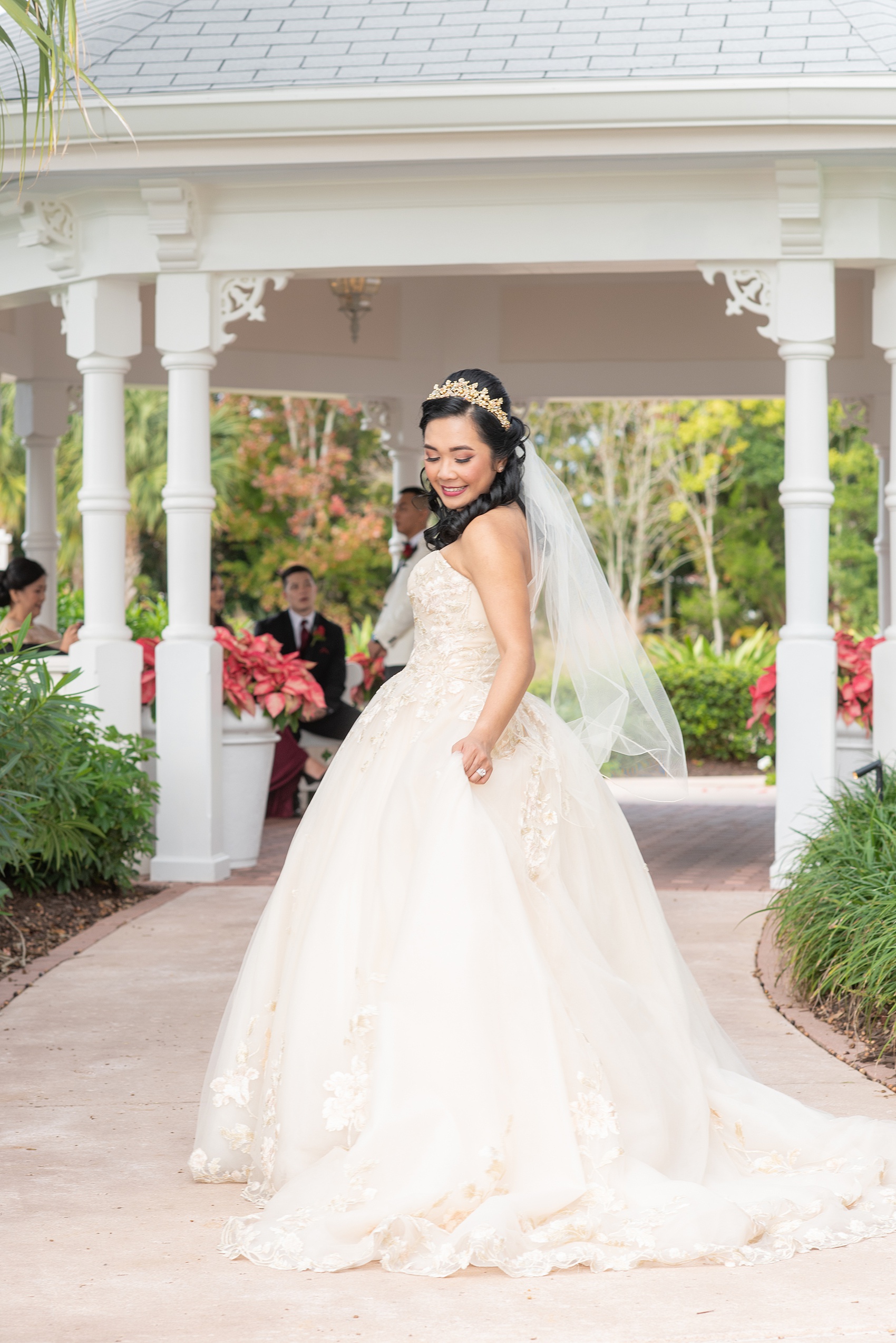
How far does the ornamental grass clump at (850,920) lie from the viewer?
4785 millimetres

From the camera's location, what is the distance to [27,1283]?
117 inches

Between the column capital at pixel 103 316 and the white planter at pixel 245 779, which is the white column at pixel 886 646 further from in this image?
the column capital at pixel 103 316

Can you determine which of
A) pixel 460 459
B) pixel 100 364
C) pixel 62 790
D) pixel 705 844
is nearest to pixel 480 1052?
pixel 460 459

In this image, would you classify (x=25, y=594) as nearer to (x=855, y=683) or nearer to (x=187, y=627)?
(x=187, y=627)

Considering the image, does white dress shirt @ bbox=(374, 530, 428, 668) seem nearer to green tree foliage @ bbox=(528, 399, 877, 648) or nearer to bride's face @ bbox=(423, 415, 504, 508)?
bride's face @ bbox=(423, 415, 504, 508)

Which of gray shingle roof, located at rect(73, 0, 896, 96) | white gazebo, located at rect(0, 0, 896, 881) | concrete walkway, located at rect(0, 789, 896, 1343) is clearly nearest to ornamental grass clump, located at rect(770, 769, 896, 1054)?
concrete walkway, located at rect(0, 789, 896, 1343)

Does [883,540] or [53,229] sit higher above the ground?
[53,229]

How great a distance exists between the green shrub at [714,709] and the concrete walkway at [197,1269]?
35.1 ft

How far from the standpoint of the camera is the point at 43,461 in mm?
11992

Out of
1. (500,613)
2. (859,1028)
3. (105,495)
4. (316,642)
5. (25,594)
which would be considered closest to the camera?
(500,613)

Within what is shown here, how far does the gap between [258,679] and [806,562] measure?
2940 millimetres

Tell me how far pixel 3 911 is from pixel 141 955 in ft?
1.89

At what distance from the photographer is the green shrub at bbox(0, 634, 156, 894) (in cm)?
606

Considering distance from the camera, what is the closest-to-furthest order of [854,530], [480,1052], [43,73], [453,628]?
[480,1052], [453,628], [43,73], [854,530]
